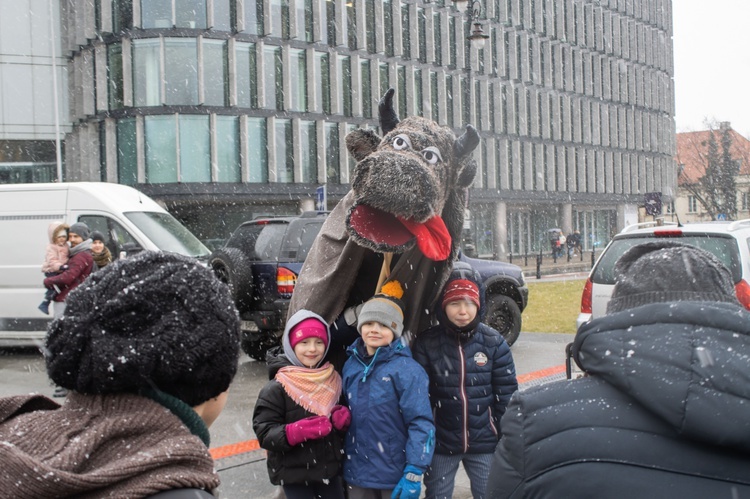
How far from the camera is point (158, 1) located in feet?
107

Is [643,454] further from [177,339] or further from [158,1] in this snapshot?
[158,1]

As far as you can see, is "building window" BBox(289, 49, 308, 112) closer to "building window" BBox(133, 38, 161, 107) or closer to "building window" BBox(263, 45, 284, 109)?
"building window" BBox(263, 45, 284, 109)

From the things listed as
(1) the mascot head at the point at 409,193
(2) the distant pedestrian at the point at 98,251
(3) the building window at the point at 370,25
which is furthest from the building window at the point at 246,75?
(1) the mascot head at the point at 409,193

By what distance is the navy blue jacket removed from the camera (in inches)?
154

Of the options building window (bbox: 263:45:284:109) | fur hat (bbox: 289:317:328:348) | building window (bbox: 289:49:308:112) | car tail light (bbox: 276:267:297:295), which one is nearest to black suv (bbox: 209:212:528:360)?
car tail light (bbox: 276:267:297:295)

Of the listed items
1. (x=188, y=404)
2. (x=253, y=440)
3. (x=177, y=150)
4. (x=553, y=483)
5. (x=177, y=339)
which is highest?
(x=177, y=150)

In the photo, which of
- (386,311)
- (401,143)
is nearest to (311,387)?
(386,311)

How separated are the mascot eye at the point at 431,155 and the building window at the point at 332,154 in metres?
33.7

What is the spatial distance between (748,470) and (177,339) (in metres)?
1.15

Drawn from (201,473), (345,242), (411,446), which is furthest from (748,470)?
(345,242)

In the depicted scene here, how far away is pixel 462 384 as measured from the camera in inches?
155

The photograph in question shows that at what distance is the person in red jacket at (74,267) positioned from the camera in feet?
26.8

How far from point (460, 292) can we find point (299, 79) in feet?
111

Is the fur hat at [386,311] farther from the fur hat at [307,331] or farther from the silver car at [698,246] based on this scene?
the silver car at [698,246]
